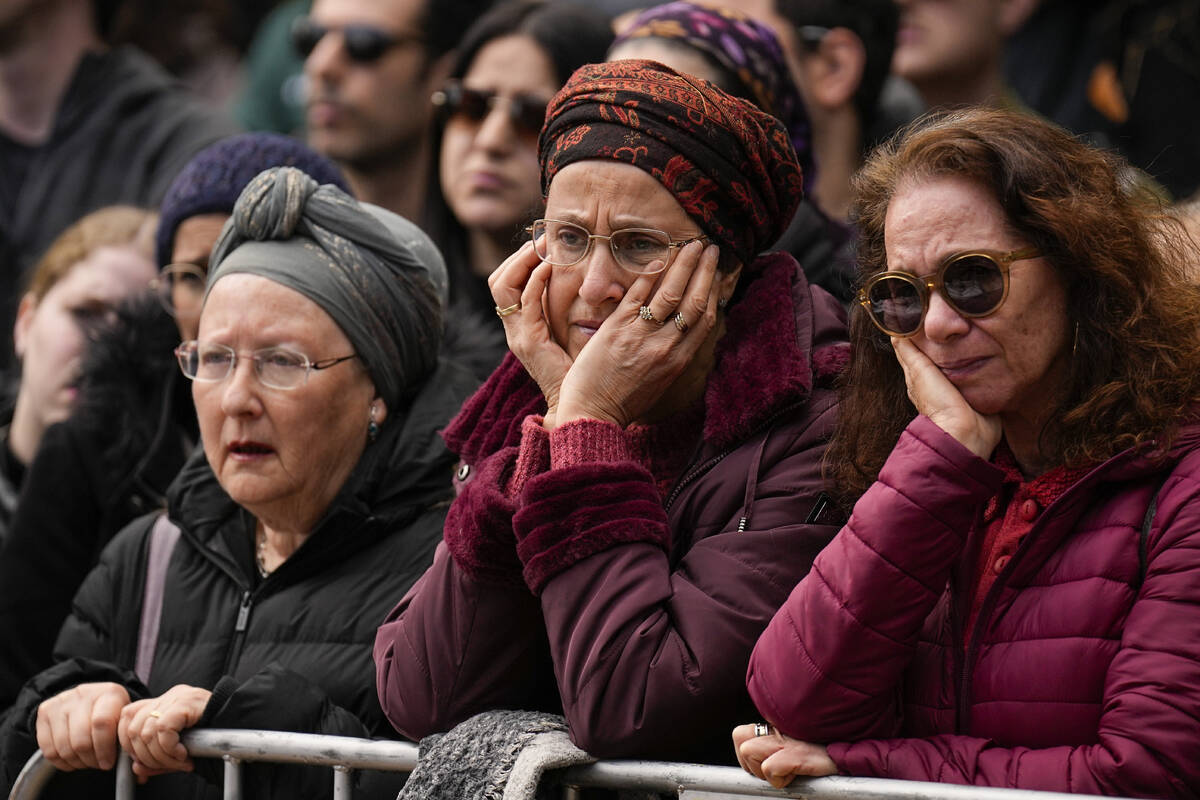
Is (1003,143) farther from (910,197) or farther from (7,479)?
(7,479)

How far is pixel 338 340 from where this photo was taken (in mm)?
4227

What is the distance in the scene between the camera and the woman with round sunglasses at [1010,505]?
2.78 m

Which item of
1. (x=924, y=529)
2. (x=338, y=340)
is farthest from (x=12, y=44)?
(x=924, y=529)

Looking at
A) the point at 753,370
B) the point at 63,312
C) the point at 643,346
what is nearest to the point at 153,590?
the point at 63,312

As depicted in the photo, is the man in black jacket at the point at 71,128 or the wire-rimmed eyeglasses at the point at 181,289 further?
the man in black jacket at the point at 71,128

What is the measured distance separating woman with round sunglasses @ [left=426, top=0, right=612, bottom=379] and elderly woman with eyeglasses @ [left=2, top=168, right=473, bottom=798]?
4.67ft

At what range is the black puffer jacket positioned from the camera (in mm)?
3775

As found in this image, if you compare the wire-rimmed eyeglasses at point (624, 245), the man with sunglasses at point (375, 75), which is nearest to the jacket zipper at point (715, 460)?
the wire-rimmed eyeglasses at point (624, 245)

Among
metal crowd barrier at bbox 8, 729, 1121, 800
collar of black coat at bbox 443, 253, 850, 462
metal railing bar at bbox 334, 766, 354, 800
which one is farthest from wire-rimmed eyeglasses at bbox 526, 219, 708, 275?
metal railing bar at bbox 334, 766, 354, 800

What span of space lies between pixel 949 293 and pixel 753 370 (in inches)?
20.5

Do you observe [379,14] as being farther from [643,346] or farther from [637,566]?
[637,566]

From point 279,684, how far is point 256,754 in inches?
8.4

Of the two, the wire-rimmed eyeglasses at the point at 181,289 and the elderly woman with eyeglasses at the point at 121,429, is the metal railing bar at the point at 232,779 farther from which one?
the wire-rimmed eyeglasses at the point at 181,289

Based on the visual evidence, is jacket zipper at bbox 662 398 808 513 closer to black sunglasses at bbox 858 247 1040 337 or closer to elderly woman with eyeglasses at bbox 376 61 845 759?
elderly woman with eyeglasses at bbox 376 61 845 759
